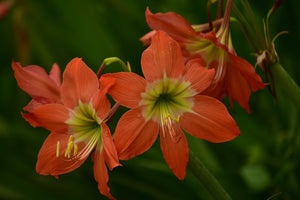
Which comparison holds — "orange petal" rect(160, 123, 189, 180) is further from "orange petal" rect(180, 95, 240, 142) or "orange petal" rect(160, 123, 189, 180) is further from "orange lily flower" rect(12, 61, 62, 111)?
"orange lily flower" rect(12, 61, 62, 111)

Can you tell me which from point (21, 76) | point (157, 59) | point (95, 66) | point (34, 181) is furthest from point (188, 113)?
point (34, 181)

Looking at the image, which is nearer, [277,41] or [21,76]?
[21,76]

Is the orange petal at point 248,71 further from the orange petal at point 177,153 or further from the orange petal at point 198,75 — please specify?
the orange petal at point 177,153

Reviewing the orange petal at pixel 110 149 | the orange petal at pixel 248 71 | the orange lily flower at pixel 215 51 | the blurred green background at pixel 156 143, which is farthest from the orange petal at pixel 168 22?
the blurred green background at pixel 156 143

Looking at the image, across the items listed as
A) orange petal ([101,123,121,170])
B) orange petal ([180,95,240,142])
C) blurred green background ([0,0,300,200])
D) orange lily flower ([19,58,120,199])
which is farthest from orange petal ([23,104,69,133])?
Result: blurred green background ([0,0,300,200])

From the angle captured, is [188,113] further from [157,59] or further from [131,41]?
[131,41]

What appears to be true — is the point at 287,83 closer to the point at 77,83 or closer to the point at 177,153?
the point at 177,153
